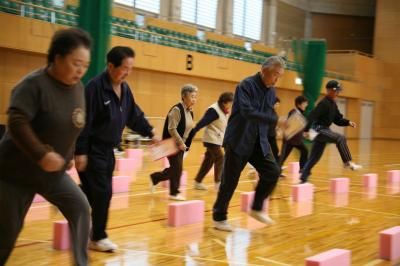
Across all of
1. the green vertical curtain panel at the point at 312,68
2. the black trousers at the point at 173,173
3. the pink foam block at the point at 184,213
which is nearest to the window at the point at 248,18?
the green vertical curtain panel at the point at 312,68

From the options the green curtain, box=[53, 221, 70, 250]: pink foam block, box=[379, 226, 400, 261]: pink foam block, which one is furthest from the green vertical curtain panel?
box=[53, 221, 70, 250]: pink foam block

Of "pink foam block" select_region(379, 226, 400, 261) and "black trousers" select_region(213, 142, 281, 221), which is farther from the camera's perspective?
"black trousers" select_region(213, 142, 281, 221)


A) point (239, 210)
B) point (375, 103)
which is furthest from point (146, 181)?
point (375, 103)

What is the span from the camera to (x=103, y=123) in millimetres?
3488

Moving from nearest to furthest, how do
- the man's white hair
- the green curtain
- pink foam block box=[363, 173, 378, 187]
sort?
1. the man's white hair
2. the green curtain
3. pink foam block box=[363, 173, 378, 187]

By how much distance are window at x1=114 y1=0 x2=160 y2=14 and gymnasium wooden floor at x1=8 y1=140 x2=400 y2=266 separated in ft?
43.2

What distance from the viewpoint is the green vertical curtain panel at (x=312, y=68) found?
1066 centimetres

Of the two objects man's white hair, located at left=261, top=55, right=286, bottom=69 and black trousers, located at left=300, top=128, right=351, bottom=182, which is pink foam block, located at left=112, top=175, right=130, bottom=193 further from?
man's white hair, located at left=261, top=55, right=286, bottom=69

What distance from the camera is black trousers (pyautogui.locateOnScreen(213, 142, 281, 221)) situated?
176 inches

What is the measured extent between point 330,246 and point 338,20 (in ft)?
93.6

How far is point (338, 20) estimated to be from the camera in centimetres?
3052

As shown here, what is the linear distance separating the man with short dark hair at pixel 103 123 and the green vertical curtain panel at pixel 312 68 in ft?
24.2

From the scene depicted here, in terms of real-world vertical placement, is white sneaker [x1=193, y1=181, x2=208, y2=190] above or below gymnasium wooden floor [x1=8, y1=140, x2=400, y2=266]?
above

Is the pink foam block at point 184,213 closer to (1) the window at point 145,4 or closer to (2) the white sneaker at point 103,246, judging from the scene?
(2) the white sneaker at point 103,246
